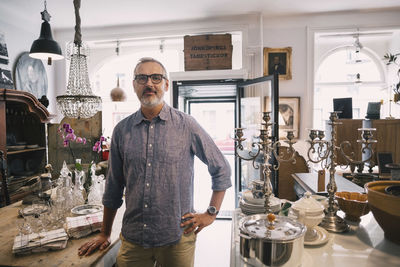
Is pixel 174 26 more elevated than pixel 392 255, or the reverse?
pixel 174 26

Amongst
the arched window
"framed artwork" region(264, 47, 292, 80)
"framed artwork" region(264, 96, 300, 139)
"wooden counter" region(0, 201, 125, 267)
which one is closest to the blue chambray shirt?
"wooden counter" region(0, 201, 125, 267)

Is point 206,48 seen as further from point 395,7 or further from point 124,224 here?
point 124,224

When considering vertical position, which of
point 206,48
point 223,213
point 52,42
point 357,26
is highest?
point 357,26

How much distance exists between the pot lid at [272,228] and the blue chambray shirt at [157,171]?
0.41m

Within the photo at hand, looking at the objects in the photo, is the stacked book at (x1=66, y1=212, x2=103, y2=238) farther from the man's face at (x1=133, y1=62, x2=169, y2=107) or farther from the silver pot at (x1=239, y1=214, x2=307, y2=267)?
the silver pot at (x1=239, y1=214, x2=307, y2=267)

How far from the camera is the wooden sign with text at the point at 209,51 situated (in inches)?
176

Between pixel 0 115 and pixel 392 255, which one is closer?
pixel 392 255

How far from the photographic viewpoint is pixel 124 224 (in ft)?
4.83

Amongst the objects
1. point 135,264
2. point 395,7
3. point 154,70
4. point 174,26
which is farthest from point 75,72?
point 395,7

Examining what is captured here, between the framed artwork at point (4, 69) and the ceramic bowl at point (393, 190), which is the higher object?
the framed artwork at point (4, 69)

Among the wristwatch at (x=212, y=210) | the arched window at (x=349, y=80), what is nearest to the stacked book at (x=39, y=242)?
the wristwatch at (x=212, y=210)

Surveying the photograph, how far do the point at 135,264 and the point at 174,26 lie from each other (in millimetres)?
4210

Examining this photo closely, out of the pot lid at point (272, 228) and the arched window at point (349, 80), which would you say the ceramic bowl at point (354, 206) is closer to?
the pot lid at point (272, 228)

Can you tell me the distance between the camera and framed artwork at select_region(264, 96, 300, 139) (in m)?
4.40
